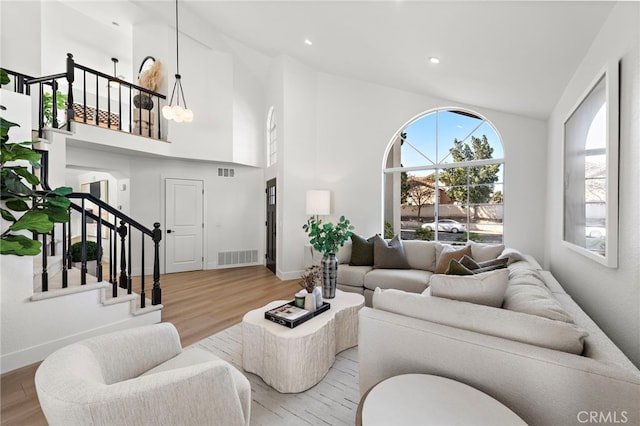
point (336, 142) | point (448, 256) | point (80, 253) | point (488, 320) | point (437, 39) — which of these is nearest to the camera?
point (488, 320)

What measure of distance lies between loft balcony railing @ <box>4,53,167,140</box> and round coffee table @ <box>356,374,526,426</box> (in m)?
4.64

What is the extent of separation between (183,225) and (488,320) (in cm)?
566

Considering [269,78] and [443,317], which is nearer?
[443,317]

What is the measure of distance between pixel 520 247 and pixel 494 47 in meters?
2.85

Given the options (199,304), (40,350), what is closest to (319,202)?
(199,304)

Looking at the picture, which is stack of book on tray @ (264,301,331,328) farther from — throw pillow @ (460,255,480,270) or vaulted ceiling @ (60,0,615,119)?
vaulted ceiling @ (60,0,615,119)

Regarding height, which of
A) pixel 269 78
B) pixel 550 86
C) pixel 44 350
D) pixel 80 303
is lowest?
pixel 44 350

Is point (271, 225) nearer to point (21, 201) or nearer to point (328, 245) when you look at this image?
point (328, 245)

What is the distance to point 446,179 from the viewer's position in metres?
4.57

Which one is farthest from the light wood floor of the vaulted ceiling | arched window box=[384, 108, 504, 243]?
the vaulted ceiling

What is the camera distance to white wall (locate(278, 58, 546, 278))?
Answer: 4906mm

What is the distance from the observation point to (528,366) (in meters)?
1.11

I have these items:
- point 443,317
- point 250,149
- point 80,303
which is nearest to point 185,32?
point 250,149

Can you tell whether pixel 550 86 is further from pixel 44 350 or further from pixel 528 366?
pixel 44 350
